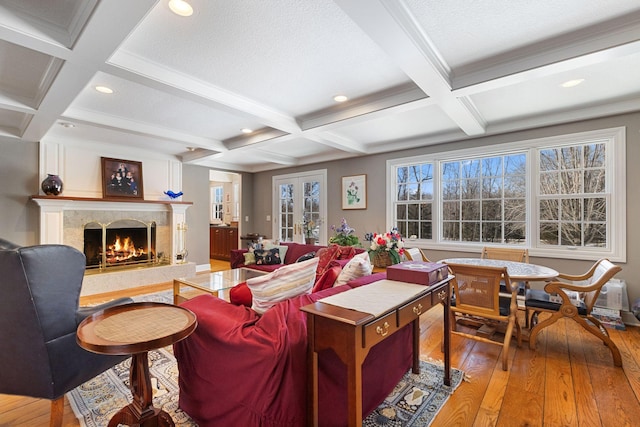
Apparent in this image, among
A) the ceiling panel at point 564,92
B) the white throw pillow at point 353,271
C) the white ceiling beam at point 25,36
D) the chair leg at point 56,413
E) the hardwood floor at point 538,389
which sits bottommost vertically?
the hardwood floor at point 538,389

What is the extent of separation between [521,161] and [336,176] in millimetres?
3021

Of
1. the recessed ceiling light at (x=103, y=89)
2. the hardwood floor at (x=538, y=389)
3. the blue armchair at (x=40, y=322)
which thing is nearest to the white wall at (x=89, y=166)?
the recessed ceiling light at (x=103, y=89)

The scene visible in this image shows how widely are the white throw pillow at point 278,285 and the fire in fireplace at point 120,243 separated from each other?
449cm

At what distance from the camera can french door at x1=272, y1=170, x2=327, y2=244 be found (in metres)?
5.95

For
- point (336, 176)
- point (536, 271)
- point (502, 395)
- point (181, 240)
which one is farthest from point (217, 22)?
point (181, 240)

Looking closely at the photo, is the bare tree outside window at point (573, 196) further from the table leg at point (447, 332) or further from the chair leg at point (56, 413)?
the chair leg at point (56, 413)

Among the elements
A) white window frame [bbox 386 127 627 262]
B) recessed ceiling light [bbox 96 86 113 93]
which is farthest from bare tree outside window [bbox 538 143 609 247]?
recessed ceiling light [bbox 96 86 113 93]

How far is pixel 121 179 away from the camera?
199 inches

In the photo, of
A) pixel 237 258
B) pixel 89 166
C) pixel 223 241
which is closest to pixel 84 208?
pixel 89 166

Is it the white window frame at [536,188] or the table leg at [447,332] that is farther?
the white window frame at [536,188]

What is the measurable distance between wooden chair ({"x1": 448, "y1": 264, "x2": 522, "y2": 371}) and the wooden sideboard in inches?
231

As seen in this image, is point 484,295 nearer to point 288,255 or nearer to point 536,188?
point 536,188

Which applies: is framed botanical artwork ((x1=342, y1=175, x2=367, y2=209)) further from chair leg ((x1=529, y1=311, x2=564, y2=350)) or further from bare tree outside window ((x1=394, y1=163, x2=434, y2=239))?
chair leg ((x1=529, y1=311, x2=564, y2=350))

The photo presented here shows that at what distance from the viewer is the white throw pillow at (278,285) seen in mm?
1675
